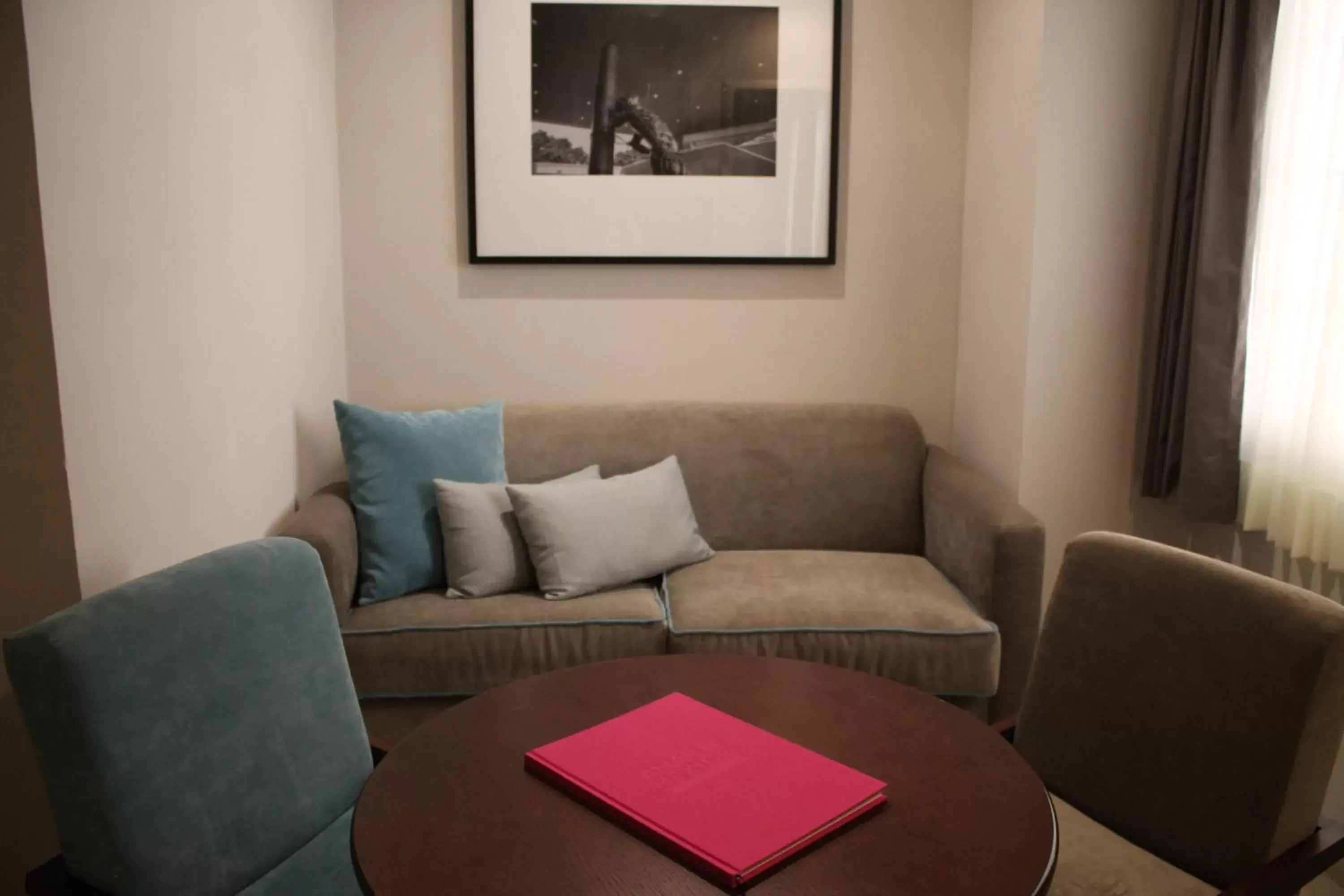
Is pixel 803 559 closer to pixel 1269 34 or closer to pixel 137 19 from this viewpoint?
pixel 1269 34

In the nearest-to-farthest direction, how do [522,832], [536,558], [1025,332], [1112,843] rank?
[522,832], [1112,843], [536,558], [1025,332]

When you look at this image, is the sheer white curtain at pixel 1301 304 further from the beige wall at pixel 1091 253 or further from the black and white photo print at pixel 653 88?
the black and white photo print at pixel 653 88

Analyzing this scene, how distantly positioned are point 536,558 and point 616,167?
1.29 m

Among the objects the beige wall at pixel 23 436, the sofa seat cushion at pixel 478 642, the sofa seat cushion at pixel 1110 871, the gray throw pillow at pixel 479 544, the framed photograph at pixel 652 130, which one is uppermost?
the framed photograph at pixel 652 130

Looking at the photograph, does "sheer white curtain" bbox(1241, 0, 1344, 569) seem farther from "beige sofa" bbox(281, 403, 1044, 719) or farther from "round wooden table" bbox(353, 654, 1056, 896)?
"round wooden table" bbox(353, 654, 1056, 896)

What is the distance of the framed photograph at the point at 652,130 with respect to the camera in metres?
3.10

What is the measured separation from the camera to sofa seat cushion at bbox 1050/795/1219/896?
139cm

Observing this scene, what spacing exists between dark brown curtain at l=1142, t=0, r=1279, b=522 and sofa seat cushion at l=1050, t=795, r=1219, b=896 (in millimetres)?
1320

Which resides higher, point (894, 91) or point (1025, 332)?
point (894, 91)

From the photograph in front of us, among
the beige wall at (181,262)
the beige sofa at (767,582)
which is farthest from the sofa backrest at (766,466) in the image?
the beige wall at (181,262)

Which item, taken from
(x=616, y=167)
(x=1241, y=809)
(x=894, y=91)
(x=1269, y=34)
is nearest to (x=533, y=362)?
(x=616, y=167)

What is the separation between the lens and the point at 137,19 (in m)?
1.84

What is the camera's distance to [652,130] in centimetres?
315

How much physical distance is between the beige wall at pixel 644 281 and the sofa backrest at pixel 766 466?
8.6 inches
